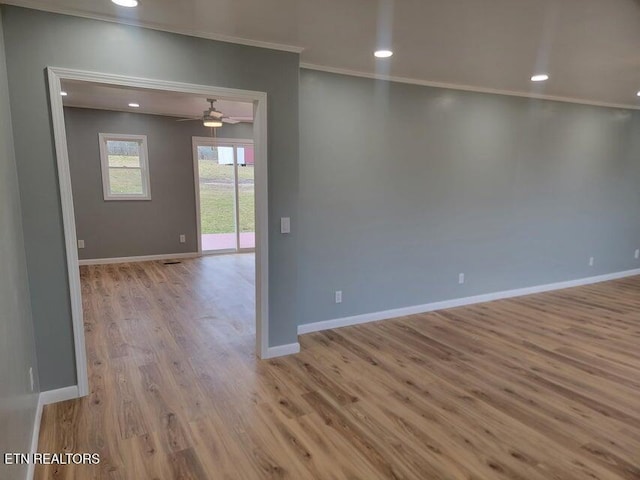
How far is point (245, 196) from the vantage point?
7.93 metres

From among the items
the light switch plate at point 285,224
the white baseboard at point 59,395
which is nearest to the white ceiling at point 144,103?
the light switch plate at point 285,224

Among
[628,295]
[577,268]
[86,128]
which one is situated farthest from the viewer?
[86,128]

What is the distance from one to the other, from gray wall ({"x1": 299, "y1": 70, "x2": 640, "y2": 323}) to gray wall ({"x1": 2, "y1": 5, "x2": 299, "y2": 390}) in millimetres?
525

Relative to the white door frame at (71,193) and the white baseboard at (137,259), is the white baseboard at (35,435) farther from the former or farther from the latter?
the white baseboard at (137,259)

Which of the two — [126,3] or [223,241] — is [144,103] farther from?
[126,3]

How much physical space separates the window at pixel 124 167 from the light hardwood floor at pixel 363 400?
2968mm

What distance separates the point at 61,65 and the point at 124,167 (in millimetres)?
4700

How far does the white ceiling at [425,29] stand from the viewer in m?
2.25

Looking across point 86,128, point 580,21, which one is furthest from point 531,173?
point 86,128

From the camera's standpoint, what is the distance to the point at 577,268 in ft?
18.5

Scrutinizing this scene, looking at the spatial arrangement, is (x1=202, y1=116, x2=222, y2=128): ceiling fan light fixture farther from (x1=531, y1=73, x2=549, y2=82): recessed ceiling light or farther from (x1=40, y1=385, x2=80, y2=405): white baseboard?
(x1=531, y1=73, x2=549, y2=82): recessed ceiling light

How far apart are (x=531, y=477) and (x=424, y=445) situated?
55 cm

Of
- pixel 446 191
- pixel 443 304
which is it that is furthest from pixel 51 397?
pixel 446 191

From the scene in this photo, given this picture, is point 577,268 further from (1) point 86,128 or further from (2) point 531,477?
(1) point 86,128
